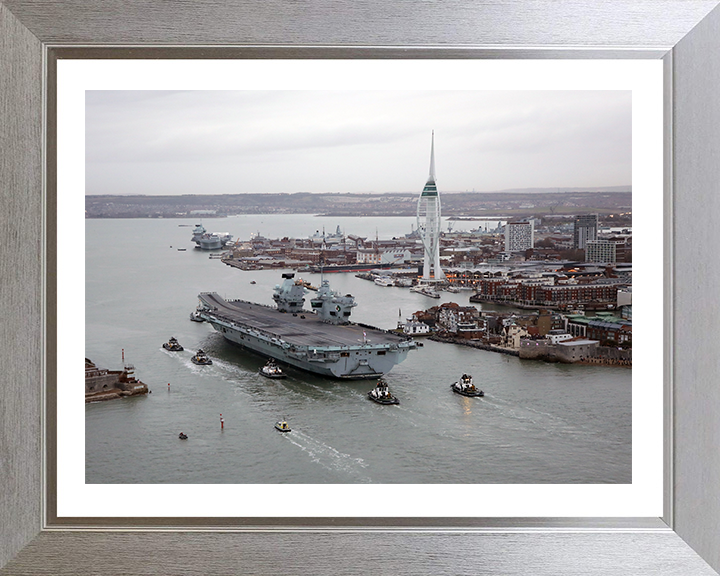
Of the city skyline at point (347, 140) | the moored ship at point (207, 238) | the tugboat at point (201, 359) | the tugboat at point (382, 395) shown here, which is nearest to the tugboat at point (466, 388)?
the tugboat at point (382, 395)

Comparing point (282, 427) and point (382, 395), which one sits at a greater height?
point (382, 395)

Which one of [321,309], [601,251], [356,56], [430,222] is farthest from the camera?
[321,309]

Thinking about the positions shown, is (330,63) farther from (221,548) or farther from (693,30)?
(221,548)

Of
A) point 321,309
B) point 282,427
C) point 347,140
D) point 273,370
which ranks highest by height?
point 347,140

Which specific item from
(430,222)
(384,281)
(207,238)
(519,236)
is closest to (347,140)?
(430,222)

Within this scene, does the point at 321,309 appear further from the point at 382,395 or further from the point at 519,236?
the point at 519,236

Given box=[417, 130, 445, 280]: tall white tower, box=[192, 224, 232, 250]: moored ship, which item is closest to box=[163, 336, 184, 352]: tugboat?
box=[192, 224, 232, 250]: moored ship

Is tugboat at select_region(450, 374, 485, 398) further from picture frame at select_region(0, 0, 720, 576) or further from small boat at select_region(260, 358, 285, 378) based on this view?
picture frame at select_region(0, 0, 720, 576)

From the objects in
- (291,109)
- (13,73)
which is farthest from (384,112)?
(13,73)
